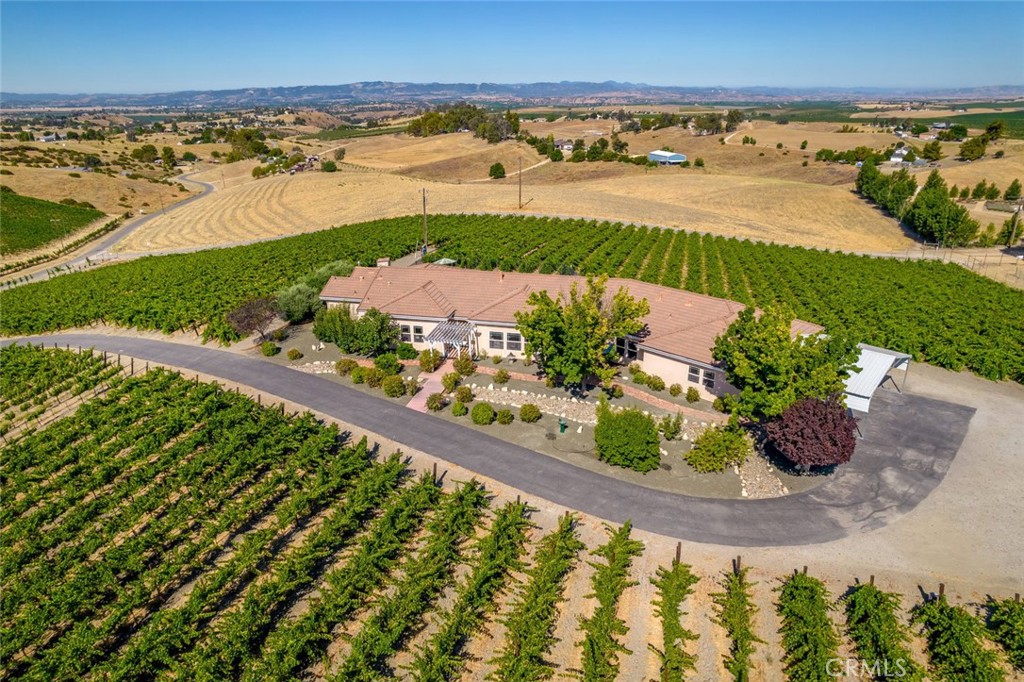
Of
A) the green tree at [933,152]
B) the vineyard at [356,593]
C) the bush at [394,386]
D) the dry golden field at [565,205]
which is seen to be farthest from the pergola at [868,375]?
the green tree at [933,152]

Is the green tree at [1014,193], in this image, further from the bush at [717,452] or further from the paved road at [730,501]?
the bush at [717,452]

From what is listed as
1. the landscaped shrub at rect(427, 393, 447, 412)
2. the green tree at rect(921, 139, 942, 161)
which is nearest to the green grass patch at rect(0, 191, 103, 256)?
the landscaped shrub at rect(427, 393, 447, 412)

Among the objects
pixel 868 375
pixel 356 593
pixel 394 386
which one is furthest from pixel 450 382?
pixel 868 375

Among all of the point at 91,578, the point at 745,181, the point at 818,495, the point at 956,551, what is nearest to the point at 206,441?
the point at 91,578

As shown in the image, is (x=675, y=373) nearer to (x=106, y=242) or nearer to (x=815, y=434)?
(x=815, y=434)

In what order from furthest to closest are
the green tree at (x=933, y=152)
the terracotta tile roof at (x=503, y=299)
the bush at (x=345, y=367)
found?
the green tree at (x=933, y=152) < the bush at (x=345, y=367) < the terracotta tile roof at (x=503, y=299)
